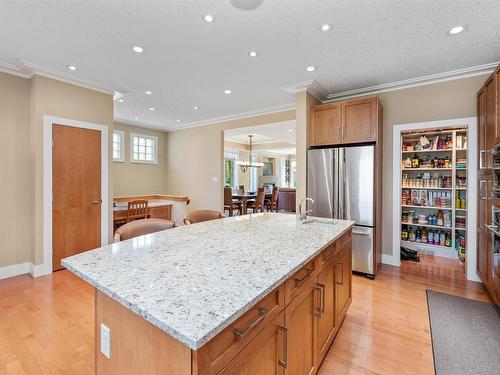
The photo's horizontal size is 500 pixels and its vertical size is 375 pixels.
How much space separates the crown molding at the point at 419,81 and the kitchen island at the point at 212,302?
3.02 metres

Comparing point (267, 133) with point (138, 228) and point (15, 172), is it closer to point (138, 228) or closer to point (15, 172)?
point (15, 172)

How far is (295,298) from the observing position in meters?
1.23

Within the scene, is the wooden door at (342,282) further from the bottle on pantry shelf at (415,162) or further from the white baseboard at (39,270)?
the white baseboard at (39,270)

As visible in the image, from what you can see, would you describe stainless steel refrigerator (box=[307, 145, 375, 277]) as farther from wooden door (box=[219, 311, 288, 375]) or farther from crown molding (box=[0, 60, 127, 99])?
crown molding (box=[0, 60, 127, 99])

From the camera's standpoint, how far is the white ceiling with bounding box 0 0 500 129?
2123 mm

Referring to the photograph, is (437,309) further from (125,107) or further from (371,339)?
(125,107)

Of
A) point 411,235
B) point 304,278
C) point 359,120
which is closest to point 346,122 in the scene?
point 359,120

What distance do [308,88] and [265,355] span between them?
11.9ft

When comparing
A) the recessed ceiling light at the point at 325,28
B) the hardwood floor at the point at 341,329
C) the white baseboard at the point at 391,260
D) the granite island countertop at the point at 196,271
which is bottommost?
the hardwood floor at the point at 341,329

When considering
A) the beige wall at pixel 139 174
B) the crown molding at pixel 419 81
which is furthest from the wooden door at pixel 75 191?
the crown molding at pixel 419 81

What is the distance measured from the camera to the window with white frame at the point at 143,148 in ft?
21.3

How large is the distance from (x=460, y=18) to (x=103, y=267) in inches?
129

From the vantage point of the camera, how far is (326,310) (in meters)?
1.72

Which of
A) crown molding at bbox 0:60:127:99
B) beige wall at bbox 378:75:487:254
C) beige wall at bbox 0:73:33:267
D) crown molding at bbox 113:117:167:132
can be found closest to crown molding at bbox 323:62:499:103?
beige wall at bbox 378:75:487:254
